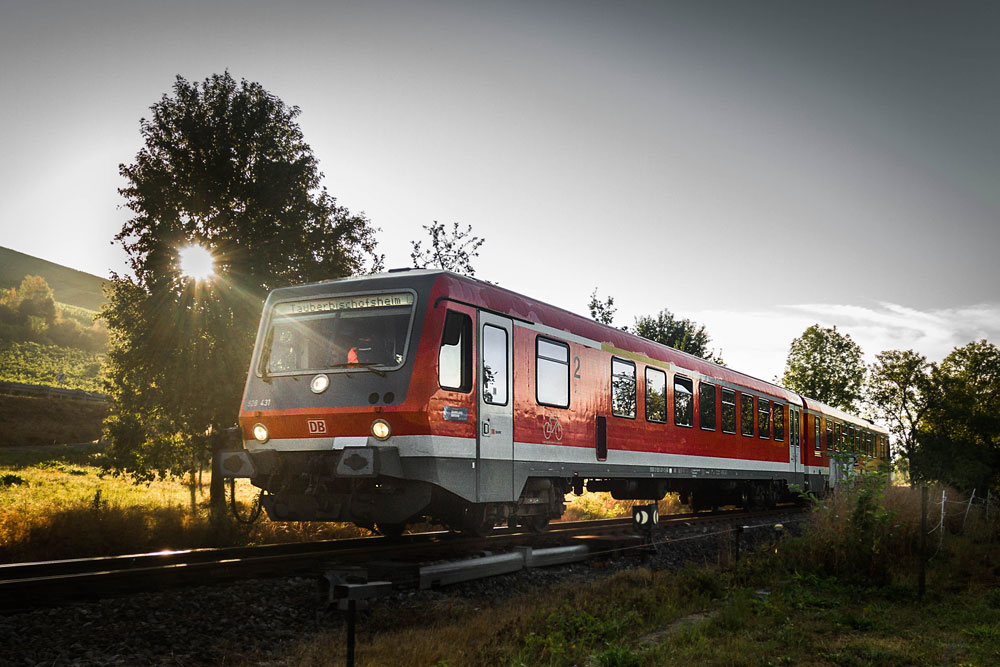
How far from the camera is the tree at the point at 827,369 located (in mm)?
69875

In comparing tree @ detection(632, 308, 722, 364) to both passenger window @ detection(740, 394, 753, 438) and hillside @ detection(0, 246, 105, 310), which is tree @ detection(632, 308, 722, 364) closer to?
passenger window @ detection(740, 394, 753, 438)

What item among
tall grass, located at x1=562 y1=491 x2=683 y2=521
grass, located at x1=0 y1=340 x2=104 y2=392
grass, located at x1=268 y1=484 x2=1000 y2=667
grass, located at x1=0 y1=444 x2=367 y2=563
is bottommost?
tall grass, located at x1=562 y1=491 x2=683 y2=521

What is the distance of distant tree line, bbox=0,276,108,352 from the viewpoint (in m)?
90.4

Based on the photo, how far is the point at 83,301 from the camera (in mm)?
136625

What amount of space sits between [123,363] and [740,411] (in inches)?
608

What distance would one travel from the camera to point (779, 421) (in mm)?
21922

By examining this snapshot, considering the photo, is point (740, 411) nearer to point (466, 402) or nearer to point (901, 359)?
point (466, 402)

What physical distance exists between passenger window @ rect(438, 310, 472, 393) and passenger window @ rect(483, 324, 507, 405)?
339 mm

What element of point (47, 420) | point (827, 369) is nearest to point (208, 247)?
point (47, 420)

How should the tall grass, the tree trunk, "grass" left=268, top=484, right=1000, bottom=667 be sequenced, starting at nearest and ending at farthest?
"grass" left=268, top=484, right=1000, bottom=667 < the tree trunk < the tall grass

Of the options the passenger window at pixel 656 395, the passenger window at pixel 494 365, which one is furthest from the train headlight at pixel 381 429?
the passenger window at pixel 656 395

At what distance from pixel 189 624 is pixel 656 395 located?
9859mm

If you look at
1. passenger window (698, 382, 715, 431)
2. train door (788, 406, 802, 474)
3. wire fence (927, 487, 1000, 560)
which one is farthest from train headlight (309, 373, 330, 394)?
train door (788, 406, 802, 474)

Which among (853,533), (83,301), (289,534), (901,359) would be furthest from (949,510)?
(83,301)
